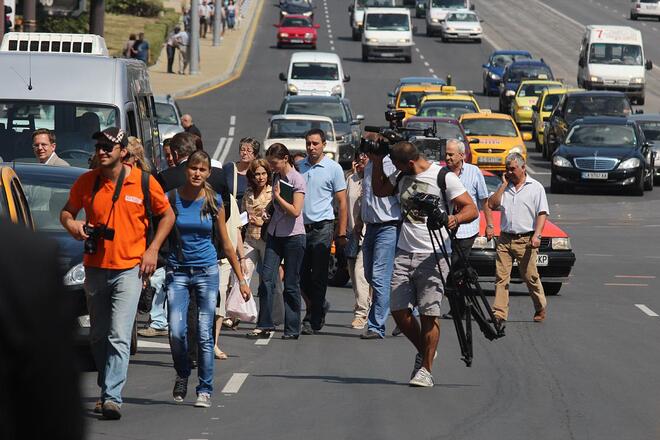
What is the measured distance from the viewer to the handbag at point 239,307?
13.1 m

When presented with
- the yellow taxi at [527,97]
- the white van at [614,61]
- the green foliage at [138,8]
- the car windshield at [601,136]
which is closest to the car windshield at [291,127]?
the car windshield at [601,136]

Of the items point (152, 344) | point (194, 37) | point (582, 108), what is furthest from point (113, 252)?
point (194, 37)

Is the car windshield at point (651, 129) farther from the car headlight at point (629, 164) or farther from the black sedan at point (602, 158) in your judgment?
the car headlight at point (629, 164)

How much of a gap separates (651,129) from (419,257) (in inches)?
1109

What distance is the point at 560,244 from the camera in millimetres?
18094

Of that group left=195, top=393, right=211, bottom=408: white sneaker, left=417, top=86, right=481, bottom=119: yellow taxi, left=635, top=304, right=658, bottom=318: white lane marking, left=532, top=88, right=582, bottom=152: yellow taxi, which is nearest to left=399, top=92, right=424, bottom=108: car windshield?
left=532, top=88, right=582, bottom=152: yellow taxi

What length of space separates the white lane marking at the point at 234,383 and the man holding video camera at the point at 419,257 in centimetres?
124

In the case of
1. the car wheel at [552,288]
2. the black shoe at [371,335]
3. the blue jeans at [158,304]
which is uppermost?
the blue jeans at [158,304]

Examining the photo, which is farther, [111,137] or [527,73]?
[527,73]

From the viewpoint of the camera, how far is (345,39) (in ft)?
263

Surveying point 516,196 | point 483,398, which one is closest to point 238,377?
point 483,398

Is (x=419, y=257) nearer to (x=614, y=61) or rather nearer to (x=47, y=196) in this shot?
(x=47, y=196)

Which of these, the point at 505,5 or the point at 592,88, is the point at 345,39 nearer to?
the point at 505,5

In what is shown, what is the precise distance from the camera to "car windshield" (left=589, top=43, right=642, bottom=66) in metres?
55.2
